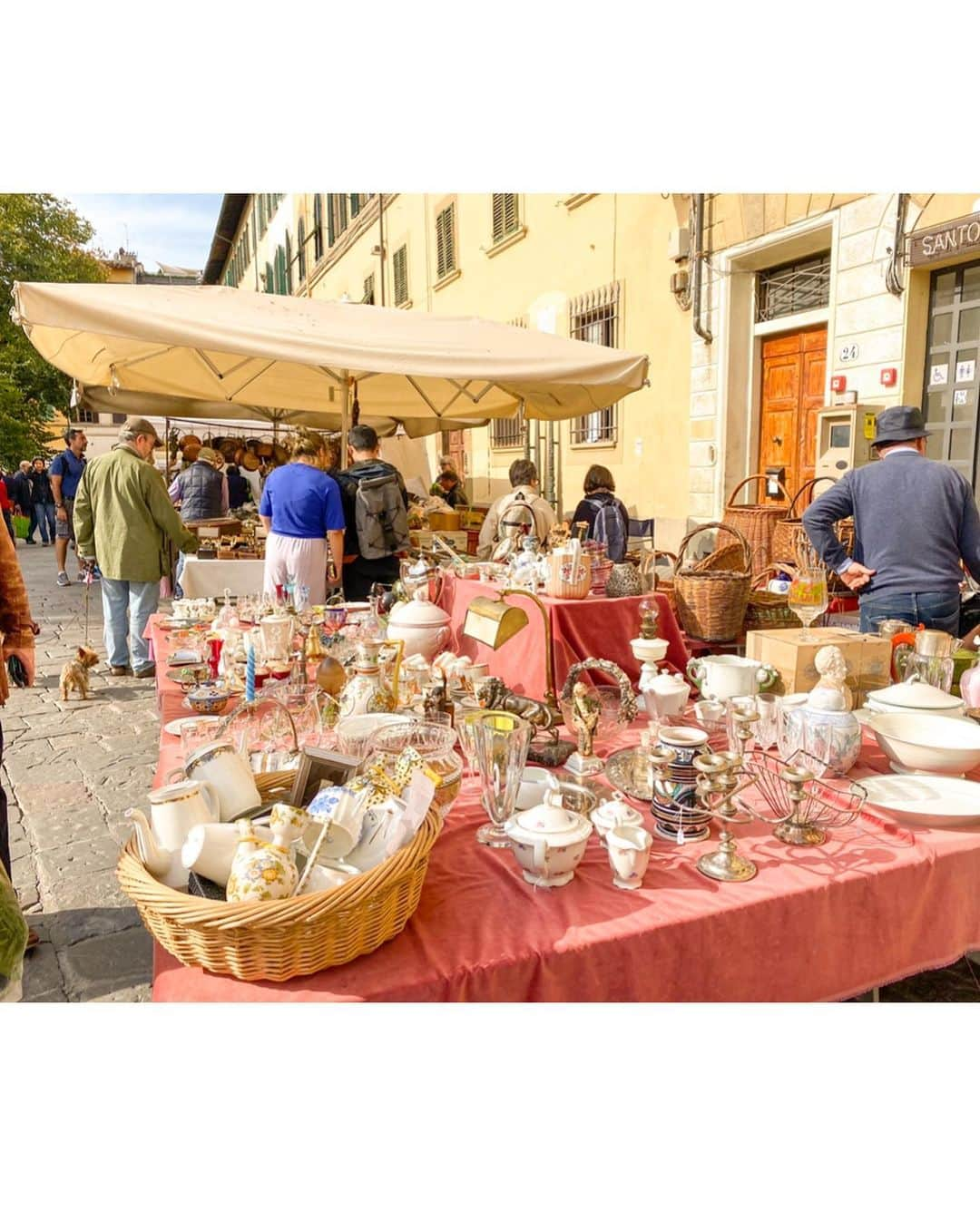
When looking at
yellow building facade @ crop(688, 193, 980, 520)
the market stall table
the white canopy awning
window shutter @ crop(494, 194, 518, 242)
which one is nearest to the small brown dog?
the market stall table

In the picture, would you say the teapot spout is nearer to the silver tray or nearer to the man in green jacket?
the silver tray

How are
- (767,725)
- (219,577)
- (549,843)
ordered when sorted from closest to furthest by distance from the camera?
(549,843) < (767,725) < (219,577)

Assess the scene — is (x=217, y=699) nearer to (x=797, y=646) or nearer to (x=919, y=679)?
(x=797, y=646)

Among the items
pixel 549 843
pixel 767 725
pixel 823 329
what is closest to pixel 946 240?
pixel 823 329

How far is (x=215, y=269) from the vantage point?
41156 millimetres

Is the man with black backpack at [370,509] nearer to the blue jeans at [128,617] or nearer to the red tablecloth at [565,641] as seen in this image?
the blue jeans at [128,617]

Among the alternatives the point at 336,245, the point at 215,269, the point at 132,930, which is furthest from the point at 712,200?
the point at 215,269

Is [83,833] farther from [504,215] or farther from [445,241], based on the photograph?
[445,241]

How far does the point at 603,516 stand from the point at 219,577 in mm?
2772

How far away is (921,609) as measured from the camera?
339 centimetres

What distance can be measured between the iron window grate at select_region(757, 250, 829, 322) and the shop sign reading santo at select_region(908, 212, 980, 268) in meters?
1.30

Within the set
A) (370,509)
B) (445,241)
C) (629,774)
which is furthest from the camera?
(445,241)

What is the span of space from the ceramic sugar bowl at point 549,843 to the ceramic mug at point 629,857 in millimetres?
57

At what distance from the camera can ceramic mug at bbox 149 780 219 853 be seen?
1.36 metres
